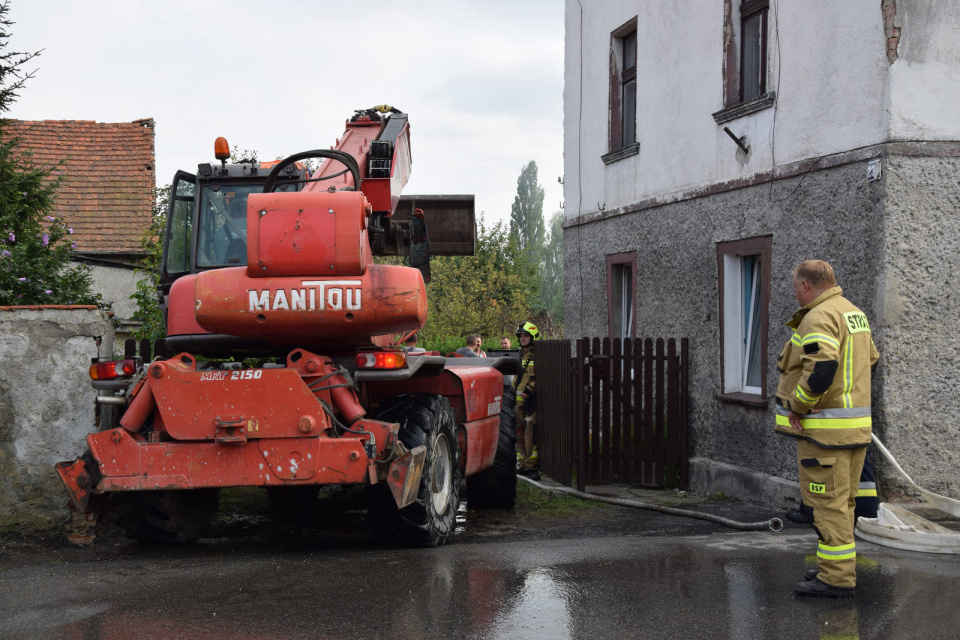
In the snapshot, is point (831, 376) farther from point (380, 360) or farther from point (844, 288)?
point (844, 288)

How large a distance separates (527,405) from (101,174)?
15.7 metres

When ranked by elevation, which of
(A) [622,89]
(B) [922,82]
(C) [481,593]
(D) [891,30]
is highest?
(A) [622,89]

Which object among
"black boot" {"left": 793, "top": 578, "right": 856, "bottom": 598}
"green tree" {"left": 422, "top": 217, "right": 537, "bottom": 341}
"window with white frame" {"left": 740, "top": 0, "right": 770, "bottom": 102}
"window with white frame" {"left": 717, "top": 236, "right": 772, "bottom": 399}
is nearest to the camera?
"black boot" {"left": 793, "top": 578, "right": 856, "bottom": 598}

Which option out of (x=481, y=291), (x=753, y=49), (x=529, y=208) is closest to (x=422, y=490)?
(x=753, y=49)

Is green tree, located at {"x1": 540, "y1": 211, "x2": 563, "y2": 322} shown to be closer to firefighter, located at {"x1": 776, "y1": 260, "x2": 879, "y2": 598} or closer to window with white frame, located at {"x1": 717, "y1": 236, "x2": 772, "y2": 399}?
window with white frame, located at {"x1": 717, "y1": 236, "x2": 772, "y2": 399}

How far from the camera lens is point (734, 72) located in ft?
34.8

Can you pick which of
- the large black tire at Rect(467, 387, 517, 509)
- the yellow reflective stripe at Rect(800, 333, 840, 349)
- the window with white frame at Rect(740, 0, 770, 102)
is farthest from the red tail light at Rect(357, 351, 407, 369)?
the window with white frame at Rect(740, 0, 770, 102)

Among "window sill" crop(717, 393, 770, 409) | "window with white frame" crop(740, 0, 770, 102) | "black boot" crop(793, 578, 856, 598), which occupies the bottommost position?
"black boot" crop(793, 578, 856, 598)

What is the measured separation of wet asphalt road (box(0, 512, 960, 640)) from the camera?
4.87 meters

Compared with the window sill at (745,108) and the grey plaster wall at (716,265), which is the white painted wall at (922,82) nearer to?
the grey plaster wall at (716,265)

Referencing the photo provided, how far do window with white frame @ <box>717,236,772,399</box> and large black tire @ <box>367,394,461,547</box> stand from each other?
157 inches

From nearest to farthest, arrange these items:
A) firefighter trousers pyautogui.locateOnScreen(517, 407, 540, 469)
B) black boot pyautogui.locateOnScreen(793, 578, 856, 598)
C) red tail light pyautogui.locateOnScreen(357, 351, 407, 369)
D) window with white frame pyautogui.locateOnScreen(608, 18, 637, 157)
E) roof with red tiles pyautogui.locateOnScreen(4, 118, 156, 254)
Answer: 1. black boot pyautogui.locateOnScreen(793, 578, 856, 598)
2. red tail light pyautogui.locateOnScreen(357, 351, 407, 369)
3. firefighter trousers pyautogui.locateOnScreen(517, 407, 540, 469)
4. window with white frame pyautogui.locateOnScreen(608, 18, 637, 157)
5. roof with red tiles pyautogui.locateOnScreen(4, 118, 156, 254)

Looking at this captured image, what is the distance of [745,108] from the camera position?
10141 mm

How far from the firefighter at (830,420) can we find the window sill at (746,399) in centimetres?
410
